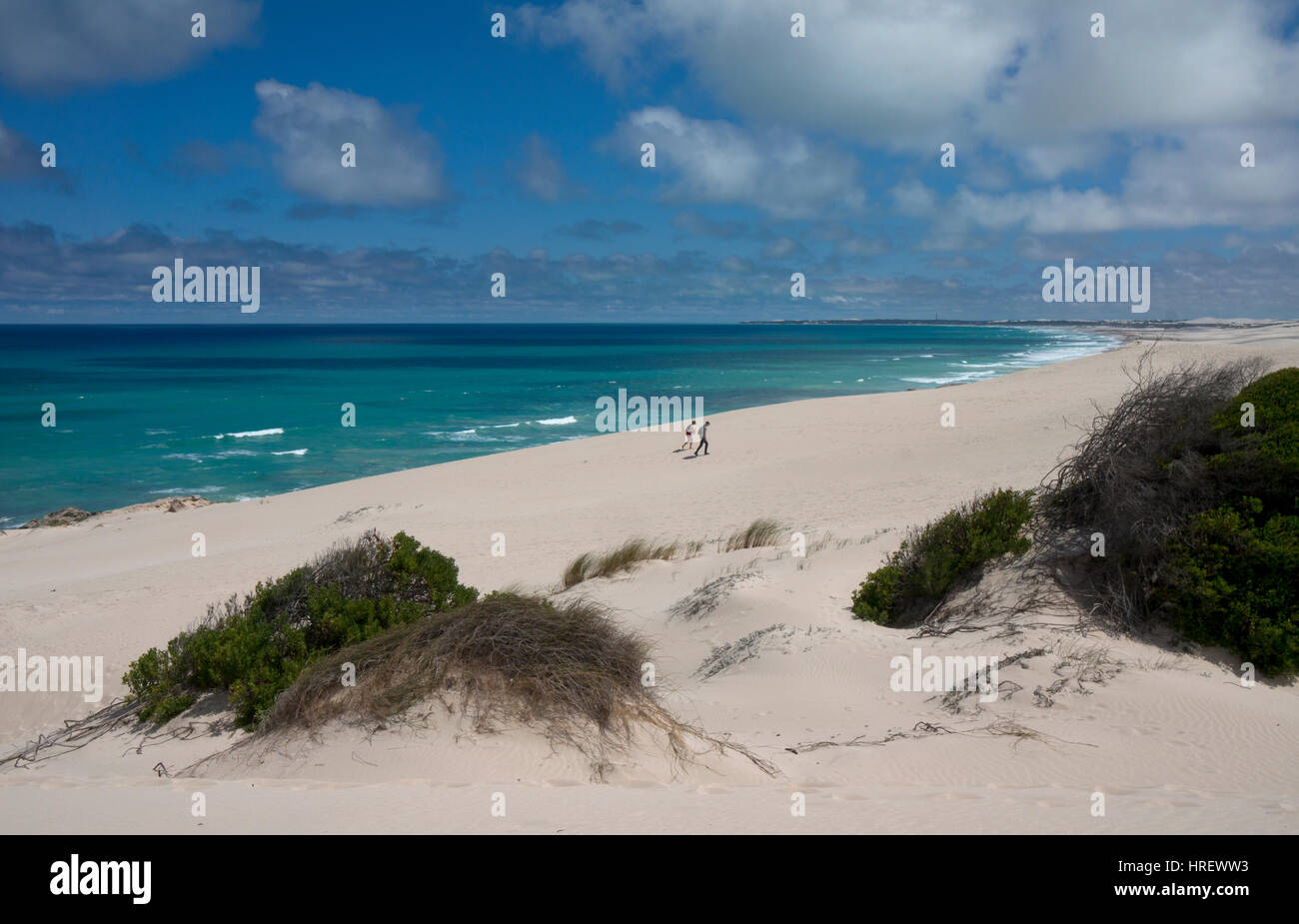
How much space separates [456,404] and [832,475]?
32409 millimetres

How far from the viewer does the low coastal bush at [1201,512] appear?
6.82 m

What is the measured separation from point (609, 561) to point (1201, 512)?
7.43 meters

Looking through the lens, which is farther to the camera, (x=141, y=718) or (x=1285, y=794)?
(x=141, y=718)

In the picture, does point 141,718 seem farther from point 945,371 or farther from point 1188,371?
point 945,371

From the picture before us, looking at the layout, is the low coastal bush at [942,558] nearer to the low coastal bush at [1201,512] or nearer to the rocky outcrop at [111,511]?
the low coastal bush at [1201,512]

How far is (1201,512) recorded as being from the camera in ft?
23.9

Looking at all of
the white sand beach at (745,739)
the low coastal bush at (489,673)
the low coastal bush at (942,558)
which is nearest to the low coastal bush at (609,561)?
the white sand beach at (745,739)

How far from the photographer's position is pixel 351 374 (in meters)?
70.1

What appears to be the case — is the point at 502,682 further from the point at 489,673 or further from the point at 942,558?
the point at 942,558

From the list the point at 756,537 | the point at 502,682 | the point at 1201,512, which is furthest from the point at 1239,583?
the point at 756,537

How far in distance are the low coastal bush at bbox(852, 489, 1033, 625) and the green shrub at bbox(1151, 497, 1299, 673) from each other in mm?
1579

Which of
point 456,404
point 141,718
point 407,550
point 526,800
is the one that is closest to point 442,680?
point 526,800

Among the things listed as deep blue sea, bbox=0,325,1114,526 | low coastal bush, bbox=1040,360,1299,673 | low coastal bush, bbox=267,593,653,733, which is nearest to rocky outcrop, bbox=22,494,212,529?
deep blue sea, bbox=0,325,1114,526

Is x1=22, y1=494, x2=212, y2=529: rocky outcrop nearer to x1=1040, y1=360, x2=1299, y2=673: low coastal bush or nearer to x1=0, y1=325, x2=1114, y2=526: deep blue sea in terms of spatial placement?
x1=0, y1=325, x2=1114, y2=526: deep blue sea
